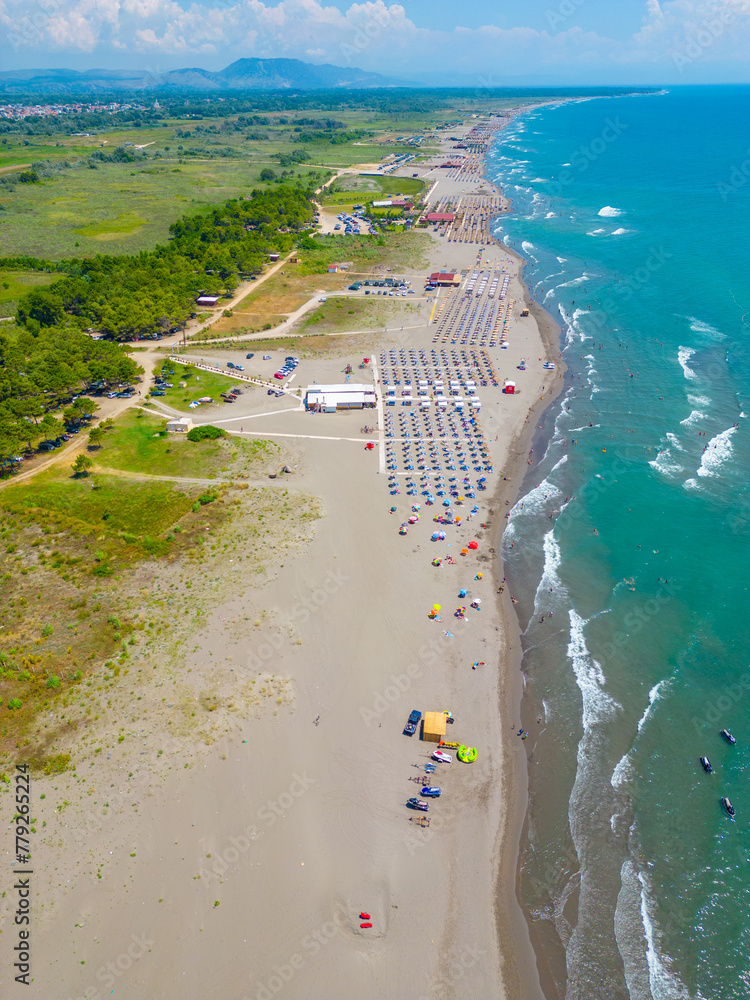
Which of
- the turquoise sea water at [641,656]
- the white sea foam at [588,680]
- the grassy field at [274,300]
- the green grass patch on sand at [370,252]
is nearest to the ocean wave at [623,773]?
the turquoise sea water at [641,656]

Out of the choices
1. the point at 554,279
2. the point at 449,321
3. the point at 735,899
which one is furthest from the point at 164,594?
the point at 554,279

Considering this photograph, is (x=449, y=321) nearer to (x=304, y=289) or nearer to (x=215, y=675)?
(x=304, y=289)

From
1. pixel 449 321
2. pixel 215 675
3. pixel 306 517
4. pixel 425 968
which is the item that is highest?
pixel 449 321

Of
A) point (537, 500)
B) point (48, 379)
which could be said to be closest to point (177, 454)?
point (48, 379)

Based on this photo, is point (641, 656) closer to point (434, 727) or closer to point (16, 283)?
point (434, 727)

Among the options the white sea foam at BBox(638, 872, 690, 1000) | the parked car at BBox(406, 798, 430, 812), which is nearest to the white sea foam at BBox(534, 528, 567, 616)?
the parked car at BBox(406, 798, 430, 812)

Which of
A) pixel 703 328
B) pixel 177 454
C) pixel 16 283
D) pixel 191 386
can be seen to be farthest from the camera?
pixel 16 283

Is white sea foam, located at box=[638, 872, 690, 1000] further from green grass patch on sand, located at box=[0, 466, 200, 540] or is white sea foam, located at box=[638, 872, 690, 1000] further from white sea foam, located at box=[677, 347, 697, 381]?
white sea foam, located at box=[677, 347, 697, 381]
